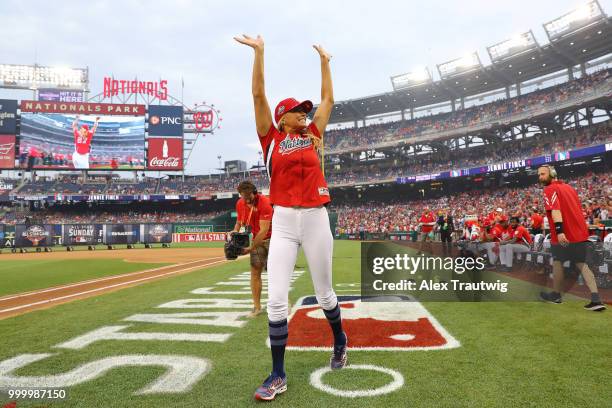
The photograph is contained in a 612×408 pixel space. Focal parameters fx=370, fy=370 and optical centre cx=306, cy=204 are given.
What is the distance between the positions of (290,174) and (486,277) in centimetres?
471

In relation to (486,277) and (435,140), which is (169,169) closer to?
(435,140)

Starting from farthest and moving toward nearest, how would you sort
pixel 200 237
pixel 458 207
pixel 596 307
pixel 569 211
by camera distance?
pixel 200 237 < pixel 458 207 < pixel 569 211 < pixel 596 307

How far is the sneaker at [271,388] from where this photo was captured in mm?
2535

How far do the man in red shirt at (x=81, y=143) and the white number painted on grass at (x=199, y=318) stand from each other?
5093 cm

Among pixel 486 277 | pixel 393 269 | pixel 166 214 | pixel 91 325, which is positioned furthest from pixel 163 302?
pixel 166 214

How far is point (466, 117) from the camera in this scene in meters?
43.1

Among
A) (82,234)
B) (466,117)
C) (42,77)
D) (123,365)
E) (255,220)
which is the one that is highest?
(42,77)

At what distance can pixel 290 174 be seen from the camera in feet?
10.2

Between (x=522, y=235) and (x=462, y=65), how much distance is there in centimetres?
3701

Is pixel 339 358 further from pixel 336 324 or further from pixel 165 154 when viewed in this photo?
pixel 165 154

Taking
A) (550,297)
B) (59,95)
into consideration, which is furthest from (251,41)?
(59,95)

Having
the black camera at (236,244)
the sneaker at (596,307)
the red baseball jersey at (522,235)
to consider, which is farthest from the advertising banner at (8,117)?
the sneaker at (596,307)

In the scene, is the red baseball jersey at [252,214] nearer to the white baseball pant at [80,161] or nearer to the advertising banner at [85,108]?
the white baseball pant at [80,161]

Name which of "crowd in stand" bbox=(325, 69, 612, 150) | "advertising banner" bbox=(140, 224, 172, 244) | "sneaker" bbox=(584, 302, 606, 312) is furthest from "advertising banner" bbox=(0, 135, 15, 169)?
"sneaker" bbox=(584, 302, 606, 312)
